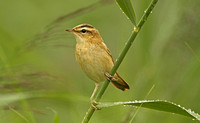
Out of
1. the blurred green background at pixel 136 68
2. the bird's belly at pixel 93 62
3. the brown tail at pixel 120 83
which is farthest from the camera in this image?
the brown tail at pixel 120 83

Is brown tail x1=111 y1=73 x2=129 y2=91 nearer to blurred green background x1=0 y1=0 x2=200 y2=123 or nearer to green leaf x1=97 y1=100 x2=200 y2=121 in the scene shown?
blurred green background x1=0 y1=0 x2=200 y2=123

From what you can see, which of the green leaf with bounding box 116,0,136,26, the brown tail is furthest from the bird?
the green leaf with bounding box 116,0,136,26

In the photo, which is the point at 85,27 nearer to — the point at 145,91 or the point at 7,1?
the point at 145,91

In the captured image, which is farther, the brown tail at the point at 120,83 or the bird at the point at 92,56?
the brown tail at the point at 120,83

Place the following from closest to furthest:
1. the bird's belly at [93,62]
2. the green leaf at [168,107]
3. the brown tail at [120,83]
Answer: the green leaf at [168,107]
the bird's belly at [93,62]
the brown tail at [120,83]

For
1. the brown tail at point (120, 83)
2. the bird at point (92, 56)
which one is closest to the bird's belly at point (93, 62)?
the bird at point (92, 56)

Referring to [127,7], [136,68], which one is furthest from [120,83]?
[127,7]

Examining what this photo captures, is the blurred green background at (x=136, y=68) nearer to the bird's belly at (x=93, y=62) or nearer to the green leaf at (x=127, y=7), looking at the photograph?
the bird's belly at (x=93, y=62)

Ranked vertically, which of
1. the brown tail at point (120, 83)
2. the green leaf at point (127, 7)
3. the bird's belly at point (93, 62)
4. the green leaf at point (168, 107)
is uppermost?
the green leaf at point (127, 7)

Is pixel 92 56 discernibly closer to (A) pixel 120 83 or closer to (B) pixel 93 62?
(B) pixel 93 62

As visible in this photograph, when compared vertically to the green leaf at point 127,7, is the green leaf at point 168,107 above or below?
below
